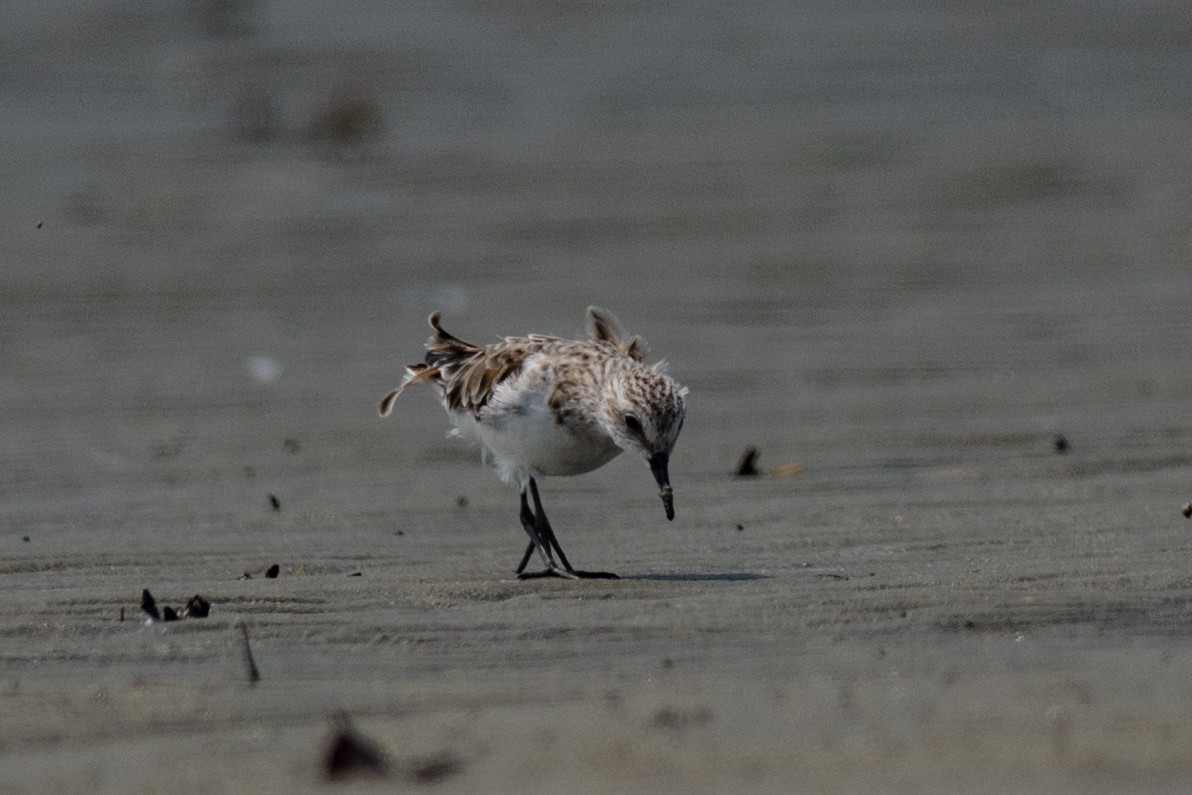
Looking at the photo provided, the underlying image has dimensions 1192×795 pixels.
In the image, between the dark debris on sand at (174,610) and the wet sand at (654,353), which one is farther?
the dark debris on sand at (174,610)

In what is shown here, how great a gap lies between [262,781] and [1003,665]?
196cm

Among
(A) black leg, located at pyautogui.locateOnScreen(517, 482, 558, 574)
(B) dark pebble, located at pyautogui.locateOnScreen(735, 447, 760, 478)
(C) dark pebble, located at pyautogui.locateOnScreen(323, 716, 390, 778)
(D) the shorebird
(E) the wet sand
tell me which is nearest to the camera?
(C) dark pebble, located at pyautogui.locateOnScreen(323, 716, 390, 778)

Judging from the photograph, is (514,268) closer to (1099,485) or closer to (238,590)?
(1099,485)

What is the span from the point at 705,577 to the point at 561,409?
0.73 m

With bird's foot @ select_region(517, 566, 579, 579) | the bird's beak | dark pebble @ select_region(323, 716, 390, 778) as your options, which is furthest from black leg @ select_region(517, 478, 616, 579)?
dark pebble @ select_region(323, 716, 390, 778)

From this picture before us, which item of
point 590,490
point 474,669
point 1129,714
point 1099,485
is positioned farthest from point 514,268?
point 1129,714

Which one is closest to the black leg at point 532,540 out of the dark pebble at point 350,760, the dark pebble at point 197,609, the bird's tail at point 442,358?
the bird's tail at point 442,358

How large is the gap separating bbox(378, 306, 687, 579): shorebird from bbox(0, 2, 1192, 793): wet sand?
0.36 meters

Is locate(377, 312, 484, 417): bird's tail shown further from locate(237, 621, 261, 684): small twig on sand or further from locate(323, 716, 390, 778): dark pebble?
locate(323, 716, 390, 778): dark pebble

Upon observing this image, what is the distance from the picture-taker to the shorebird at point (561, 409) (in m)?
6.63

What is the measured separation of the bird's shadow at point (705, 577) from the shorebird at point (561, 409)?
5.4 inches

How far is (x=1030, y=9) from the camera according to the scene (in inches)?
859

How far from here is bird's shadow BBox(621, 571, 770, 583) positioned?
6676 mm

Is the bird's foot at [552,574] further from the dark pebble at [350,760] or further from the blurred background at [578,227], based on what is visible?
the dark pebble at [350,760]
